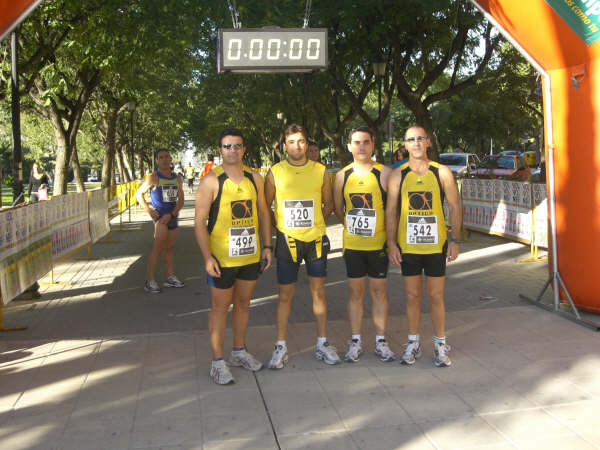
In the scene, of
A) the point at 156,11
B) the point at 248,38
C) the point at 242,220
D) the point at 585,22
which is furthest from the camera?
the point at 156,11

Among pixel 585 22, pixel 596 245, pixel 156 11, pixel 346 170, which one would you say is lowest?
pixel 596 245

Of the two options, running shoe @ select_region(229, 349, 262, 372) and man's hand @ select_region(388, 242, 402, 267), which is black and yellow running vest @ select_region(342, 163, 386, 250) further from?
running shoe @ select_region(229, 349, 262, 372)

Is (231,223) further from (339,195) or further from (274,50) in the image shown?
(274,50)

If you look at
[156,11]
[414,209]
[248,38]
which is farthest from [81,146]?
[414,209]

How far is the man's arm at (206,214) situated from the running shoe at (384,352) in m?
1.54

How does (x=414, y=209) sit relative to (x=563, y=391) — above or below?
above

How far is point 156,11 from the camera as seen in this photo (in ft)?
43.9

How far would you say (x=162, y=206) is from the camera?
9.26 metres

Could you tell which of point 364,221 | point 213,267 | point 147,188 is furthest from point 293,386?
point 147,188

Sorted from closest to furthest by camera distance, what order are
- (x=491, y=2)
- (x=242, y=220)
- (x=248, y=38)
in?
(x=242, y=220) < (x=491, y=2) < (x=248, y=38)

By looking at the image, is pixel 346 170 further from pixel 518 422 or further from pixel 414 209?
pixel 518 422

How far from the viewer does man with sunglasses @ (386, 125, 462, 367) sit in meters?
5.46

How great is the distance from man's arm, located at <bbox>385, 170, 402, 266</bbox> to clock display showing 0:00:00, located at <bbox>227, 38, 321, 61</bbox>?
11.0ft

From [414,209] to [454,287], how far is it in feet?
13.0
